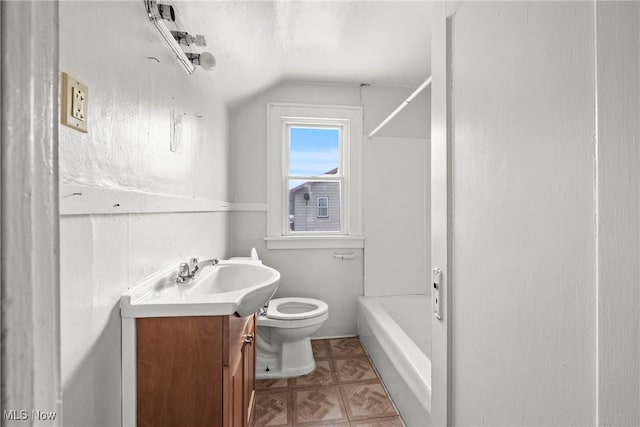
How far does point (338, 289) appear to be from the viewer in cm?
273

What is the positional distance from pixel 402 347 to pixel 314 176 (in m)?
1.60

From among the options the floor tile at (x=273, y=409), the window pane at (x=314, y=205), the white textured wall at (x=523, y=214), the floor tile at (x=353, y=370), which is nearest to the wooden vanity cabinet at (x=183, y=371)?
the white textured wall at (x=523, y=214)

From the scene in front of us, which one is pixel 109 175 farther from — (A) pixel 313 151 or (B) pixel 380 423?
(A) pixel 313 151

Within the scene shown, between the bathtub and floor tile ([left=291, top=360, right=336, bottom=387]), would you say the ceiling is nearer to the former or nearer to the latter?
the bathtub

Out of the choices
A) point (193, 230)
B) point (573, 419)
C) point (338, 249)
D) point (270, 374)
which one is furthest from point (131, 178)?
point (338, 249)

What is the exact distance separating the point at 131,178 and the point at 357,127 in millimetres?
2091

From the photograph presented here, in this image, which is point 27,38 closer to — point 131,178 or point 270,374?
point 131,178

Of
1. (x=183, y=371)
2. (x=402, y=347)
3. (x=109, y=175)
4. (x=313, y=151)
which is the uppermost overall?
(x=313, y=151)

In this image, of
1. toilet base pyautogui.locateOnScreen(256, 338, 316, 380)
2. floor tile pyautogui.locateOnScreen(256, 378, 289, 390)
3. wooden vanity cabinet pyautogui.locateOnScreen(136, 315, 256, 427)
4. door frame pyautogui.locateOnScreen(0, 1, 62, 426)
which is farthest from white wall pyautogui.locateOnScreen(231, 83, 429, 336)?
door frame pyautogui.locateOnScreen(0, 1, 62, 426)

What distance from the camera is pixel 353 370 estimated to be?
7.13ft

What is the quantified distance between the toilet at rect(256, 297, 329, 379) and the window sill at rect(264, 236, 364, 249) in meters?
0.58

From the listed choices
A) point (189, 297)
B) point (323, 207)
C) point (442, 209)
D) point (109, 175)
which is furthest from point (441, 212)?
point (323, 207)

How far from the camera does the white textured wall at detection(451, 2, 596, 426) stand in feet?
1.72

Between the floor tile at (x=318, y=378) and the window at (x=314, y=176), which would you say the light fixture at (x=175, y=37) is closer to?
the window at (x=314, y=176)
